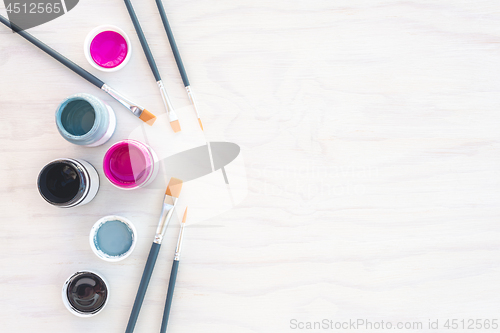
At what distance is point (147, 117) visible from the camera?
69cm

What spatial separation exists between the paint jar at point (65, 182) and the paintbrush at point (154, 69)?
202mm

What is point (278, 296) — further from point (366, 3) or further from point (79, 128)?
point (366, 3)

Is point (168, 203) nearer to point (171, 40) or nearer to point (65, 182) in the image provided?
point (65, 182)

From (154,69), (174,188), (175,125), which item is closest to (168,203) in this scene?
(174,188)

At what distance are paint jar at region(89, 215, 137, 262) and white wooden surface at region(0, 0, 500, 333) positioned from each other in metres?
0.03

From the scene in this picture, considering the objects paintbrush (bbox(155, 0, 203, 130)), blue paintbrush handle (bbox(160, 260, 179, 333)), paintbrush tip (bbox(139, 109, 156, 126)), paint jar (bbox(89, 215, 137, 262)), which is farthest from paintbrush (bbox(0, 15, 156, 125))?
blue paintbrush handle (bbox(160, 260, 179, 333))

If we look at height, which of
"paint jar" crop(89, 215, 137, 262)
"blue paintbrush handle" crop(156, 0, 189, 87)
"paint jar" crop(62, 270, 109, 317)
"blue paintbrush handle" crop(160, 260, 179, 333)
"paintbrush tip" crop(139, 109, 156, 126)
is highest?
"blue paintbrush handle" crop(156, 0, 189, 87)

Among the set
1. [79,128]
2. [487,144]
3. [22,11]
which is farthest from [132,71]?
[487,144]

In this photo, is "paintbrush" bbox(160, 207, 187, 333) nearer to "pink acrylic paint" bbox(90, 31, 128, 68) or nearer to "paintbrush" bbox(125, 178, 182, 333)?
"paintbrush" bbox(125, 178, 182, 333)

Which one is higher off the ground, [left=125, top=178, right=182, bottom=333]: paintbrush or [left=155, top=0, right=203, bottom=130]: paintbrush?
[left=155, top=0, right=203, bottom=130]: paintbrush

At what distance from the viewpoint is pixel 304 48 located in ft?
2.33

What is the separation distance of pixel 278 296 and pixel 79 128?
0.54 metres

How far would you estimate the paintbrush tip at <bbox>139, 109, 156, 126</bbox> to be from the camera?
2.25 ft

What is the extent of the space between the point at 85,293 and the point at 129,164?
292mm
